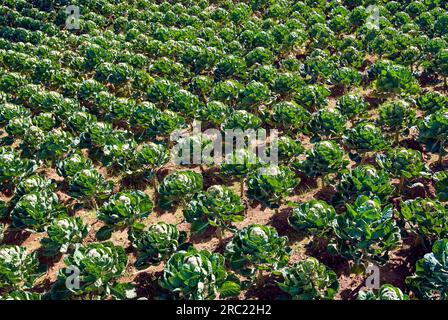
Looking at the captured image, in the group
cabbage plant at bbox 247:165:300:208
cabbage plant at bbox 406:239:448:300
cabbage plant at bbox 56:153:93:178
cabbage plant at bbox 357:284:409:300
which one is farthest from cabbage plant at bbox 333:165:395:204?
cabbage plant at bbox 56:153:93:178

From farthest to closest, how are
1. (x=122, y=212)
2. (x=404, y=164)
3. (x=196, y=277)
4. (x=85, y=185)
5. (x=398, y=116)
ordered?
(x=398, y=116) < (x=85, y=185) < (x=404, y=164) < (x=122, y=212) < (x=196, y=277)

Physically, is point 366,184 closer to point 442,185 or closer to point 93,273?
point 442,185

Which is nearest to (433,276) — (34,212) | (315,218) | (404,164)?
(315,218)

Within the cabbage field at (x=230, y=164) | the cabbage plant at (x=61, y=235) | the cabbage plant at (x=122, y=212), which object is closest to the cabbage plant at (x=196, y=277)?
the cabbage field at (x=230, y=164)

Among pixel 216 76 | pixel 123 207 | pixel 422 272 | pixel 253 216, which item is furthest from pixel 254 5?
pixel 422 272

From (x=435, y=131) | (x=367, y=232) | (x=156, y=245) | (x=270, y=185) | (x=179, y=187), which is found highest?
(x=435, y=131)
